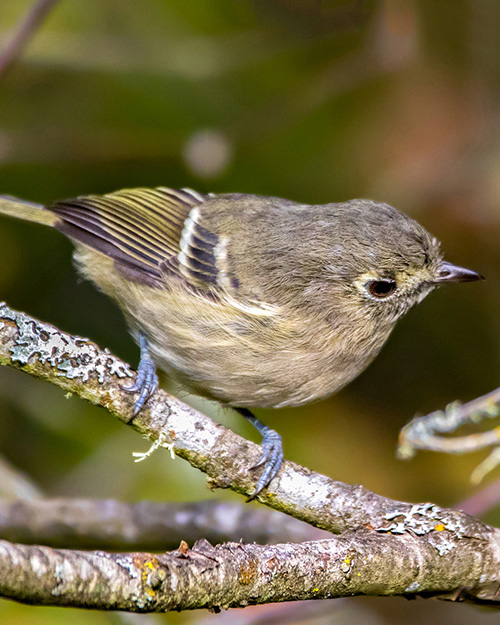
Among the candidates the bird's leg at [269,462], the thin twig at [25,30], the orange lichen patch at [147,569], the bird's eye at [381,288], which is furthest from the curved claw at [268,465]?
the thin twig at [25,30]

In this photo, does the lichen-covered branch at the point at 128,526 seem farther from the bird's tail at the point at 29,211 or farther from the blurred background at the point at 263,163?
the bird's tail at the point at 29,211

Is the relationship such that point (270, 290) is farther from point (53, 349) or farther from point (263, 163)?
point (263, 163)

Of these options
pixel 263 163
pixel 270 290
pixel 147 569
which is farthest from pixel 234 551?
pixel 263 163

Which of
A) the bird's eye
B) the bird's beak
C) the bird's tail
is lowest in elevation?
the bird's eye

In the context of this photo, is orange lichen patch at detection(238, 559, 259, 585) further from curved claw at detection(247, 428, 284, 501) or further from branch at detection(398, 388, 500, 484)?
branch at detection(398, 388, 500, 484)

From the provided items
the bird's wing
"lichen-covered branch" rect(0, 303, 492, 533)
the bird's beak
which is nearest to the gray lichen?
"lichen-covered branch" rect(0, 303, 492, 533)

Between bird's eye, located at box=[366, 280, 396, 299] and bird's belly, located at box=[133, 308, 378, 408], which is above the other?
bird's eye, located at box=[366, 280, 396, 299]

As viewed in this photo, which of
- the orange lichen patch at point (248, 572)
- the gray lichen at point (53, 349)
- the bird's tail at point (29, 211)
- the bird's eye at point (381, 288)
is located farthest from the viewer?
the bird's tail at point (29, 211)

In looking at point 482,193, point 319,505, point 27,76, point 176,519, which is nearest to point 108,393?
point 319,505
